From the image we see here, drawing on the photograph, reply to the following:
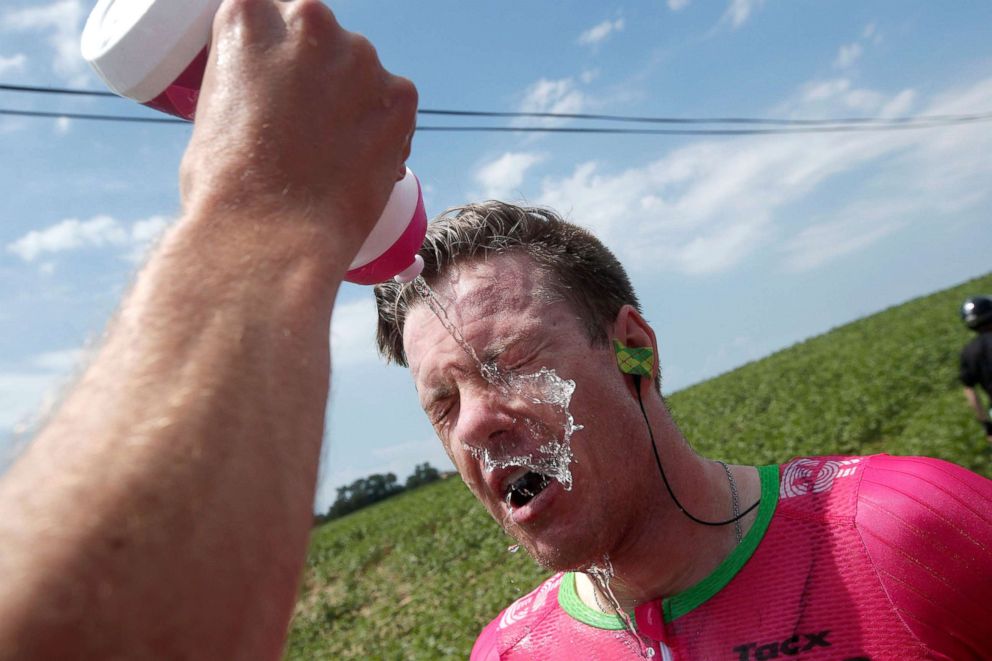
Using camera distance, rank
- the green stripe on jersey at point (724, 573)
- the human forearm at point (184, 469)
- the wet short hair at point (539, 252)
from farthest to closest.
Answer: the wet short hair at point (539, 252) < the green stripe on jersey at point (724, 573) < the human forearm at point (184, 469)

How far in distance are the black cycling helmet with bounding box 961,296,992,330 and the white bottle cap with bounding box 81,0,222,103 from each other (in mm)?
9456

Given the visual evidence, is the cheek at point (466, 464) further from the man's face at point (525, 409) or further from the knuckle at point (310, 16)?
the knuckle at point (310, 16)

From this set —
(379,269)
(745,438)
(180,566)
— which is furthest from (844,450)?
(180,566)

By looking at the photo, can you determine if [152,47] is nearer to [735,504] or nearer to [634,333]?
[634,333]

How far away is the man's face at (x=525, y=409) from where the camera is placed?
234 centimetres

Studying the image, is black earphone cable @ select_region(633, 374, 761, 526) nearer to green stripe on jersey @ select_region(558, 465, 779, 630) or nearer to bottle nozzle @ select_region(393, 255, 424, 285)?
green stripe on jersey @ select_region(558, 465, 779, 630)

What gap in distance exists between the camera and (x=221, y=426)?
0.71 meters

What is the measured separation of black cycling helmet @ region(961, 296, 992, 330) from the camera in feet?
29.1

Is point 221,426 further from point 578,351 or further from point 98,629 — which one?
point 578,351

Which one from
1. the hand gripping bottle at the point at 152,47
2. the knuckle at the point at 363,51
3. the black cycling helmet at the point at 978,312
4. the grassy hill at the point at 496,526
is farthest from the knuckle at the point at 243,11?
the grassy hill at the point at 496,526

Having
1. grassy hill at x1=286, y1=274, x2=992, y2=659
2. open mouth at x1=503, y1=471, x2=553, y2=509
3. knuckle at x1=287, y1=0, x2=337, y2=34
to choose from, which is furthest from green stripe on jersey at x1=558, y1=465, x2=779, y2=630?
grassy hill at x1=286, y1=274, x2=992, y2=659

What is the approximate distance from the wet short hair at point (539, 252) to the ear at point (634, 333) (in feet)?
0.10

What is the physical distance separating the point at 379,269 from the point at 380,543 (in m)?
22.3

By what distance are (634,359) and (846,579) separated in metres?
0.90
